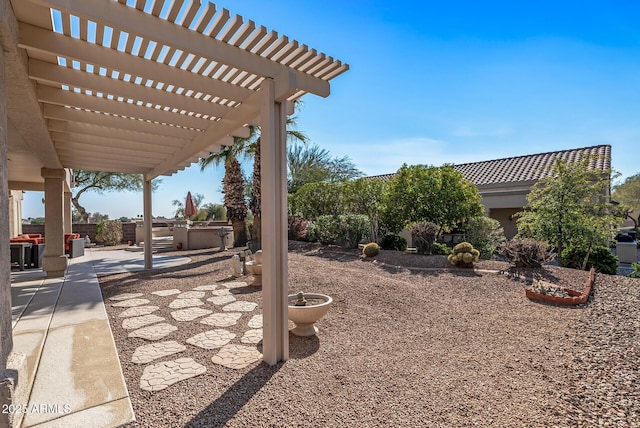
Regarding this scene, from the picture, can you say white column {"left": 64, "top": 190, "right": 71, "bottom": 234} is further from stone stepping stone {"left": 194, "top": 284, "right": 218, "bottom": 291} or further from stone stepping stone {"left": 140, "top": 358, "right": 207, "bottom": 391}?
stone stepping stone {"left": 140, "top": 358, "right": 207, "bottom": 391}

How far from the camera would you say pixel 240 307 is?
5199mm

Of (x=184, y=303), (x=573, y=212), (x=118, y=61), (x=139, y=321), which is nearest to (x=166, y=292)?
(x=184, y=303)

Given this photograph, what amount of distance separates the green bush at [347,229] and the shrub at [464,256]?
3.92 metres

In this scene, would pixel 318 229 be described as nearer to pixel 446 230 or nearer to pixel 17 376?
pixel 446 230

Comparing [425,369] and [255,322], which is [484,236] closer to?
[425,369]

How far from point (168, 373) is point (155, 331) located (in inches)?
51.7

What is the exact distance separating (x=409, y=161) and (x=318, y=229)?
14.8 feet

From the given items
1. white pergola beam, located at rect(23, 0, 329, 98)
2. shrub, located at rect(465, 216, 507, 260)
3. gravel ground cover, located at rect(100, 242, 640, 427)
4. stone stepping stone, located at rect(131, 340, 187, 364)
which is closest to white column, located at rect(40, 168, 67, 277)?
gravel ground cover, located at rect(100, 242, 640, 427)

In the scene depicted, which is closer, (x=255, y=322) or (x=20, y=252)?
(x=255, y=322)

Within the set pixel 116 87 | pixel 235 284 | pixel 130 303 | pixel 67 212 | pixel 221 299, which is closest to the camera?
pixel 116 87

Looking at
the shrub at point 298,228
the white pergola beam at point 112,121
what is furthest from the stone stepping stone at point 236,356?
the shrub at point 298,228

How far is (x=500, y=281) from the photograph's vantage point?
686cm

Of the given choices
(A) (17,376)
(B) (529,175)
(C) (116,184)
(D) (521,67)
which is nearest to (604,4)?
(D) (521,67)

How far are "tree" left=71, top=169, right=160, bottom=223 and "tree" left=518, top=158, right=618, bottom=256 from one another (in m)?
21.5
